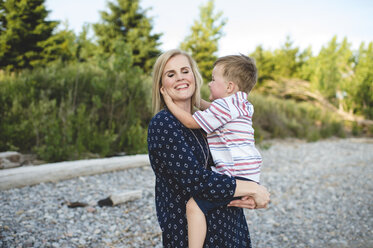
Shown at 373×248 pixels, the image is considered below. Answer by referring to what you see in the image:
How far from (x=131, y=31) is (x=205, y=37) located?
Result: 5960 millimetres

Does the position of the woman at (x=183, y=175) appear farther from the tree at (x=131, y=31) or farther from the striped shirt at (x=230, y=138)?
the tree at (x=131, y=31)

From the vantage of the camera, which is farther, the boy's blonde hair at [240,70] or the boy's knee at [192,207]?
the boy's blonde hair at [240,70]

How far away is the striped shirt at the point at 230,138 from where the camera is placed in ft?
5.09

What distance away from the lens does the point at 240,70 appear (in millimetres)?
1842

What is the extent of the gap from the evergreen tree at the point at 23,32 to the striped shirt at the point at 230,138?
1358 centimetres

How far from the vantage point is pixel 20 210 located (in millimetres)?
3312

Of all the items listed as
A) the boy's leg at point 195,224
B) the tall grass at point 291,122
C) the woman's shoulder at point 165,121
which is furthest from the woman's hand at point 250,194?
the tall grass at point 291,122

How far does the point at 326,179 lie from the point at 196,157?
5.54 meters

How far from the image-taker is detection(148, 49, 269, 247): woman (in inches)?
53.4

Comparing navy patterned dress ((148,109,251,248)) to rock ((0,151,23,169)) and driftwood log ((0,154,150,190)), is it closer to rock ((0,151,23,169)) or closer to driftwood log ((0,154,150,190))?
driftwood log ((0,154,150,190))

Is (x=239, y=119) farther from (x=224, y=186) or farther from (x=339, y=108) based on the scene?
(x=339, y=108)

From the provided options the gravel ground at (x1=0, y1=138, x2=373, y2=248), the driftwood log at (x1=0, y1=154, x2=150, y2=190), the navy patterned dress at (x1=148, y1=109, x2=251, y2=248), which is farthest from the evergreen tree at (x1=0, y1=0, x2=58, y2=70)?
the navy patterned dress at (x1=148, y1=109, x2=251, y2=248)

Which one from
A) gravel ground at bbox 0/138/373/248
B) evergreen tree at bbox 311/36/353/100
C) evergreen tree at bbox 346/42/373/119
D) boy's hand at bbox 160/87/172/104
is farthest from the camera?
evergreen tree at bbox 311/36/353/100

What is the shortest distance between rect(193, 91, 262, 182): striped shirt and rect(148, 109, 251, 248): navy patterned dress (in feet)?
0.30
